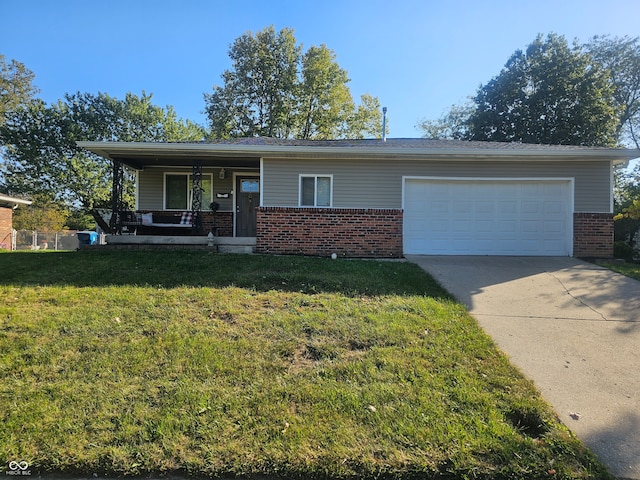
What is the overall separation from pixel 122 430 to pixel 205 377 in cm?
74

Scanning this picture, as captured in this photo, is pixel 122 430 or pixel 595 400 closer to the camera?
pixel 122 430

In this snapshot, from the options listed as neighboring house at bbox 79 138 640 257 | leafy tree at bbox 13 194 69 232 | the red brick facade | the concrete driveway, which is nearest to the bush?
neighboring house at bbox 79 138 640 257

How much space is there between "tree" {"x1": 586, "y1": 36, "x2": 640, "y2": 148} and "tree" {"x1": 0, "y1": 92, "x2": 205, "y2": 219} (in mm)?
29855

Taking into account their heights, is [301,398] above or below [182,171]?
below

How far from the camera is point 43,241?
912 inches

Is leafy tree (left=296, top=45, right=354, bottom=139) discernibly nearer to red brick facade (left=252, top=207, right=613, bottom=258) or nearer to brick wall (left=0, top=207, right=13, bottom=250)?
brick wall (left=0, top=207, right=13, bottom=250)

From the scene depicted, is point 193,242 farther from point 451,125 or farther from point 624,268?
point 451,125

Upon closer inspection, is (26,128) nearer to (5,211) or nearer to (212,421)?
(5,211)

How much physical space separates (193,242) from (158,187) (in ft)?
11.9

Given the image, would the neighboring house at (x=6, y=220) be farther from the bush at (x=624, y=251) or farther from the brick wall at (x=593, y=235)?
the bush at (x=624, y=251)

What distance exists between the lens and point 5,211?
18.7m

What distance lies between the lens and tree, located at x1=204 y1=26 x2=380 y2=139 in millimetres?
27188

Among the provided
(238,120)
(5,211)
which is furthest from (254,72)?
(5,211)

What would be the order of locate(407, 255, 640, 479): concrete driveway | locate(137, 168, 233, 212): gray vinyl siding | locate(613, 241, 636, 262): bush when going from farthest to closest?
locate(137, 168, 233, 212): gray vinyl siding, locate(613, 241, 636, 262): bush, locate(407, 255, 640, 479): concrete driveway
